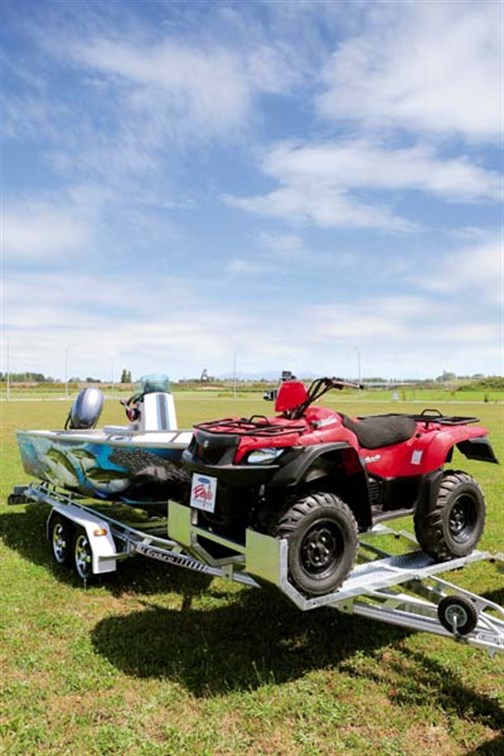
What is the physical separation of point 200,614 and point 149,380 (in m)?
3.35

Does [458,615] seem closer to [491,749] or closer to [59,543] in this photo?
[491,749]

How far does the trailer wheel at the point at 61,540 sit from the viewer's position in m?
6.48

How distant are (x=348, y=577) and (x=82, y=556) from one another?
3.09 metres

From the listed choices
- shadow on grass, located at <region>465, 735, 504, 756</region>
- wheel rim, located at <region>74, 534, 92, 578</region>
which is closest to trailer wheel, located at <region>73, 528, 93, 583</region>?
wheel rim, located at <region>74, 534, 92, 578</region>

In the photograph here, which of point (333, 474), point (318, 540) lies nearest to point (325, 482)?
point (333, 474)

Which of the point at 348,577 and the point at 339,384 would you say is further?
the point at 339,384

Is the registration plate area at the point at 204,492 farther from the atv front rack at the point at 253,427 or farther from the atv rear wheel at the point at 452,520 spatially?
the atv rear wheel at the point at 452,520

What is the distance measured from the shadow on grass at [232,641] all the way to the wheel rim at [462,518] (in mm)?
881

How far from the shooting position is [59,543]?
6.63 metres

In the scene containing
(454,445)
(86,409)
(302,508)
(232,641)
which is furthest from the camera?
(86,409)

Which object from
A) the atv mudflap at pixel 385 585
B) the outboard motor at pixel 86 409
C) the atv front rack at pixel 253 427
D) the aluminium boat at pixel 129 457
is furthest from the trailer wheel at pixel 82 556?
the outboard motor at pixel 86 409

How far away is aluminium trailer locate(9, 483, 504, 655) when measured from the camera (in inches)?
142

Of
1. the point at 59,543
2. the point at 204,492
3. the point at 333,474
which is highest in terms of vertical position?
the point at 333,474

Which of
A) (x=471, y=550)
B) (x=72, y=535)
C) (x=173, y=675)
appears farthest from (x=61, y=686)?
(x=471, y=550)
